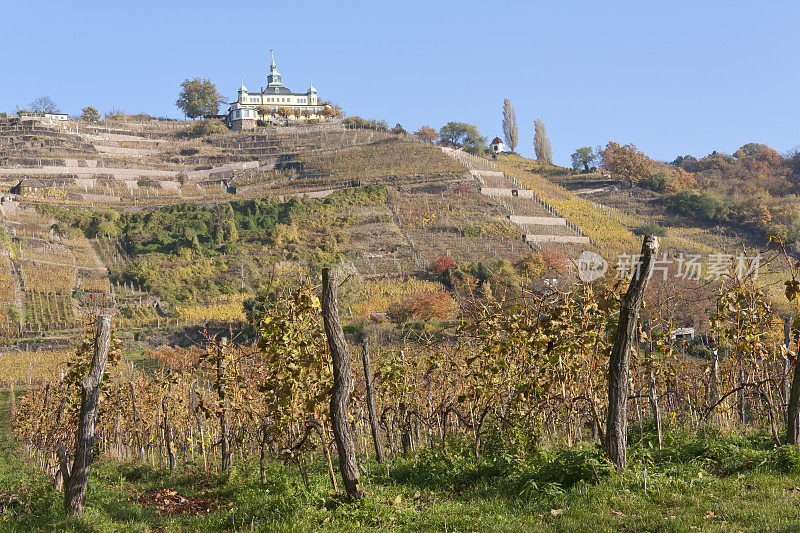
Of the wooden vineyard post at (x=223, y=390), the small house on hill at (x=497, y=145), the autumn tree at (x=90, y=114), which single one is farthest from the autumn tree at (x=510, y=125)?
the wooden vineyard post at (x=223, y=390)

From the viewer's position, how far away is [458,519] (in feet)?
17.9

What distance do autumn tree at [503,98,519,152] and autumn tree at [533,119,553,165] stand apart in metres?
3.60

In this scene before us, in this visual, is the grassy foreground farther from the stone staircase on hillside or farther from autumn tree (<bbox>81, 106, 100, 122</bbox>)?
autumn tree (<bbox>81, 106, 100, 122</bbox>)

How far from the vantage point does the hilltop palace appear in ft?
280

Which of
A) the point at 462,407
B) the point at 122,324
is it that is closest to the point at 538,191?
the point at 122,324

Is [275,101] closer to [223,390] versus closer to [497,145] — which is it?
[497,145]

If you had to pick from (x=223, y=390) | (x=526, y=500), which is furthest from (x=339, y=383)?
(x=223, y=390)

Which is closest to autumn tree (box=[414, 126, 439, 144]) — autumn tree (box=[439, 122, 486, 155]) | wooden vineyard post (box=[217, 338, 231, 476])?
autumn tree (box=[439, 122, 486, 155])

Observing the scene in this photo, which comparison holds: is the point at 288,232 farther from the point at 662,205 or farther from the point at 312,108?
the point at 312,108

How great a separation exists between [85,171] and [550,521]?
65.4 m

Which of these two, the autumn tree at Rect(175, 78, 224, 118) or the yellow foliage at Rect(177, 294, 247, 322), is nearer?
the yellow foliage at Rect(177, 294, 247, 322)

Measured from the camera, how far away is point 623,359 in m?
6.09

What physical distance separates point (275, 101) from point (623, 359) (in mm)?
91429

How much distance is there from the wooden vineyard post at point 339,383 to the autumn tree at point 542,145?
91.6 meters
